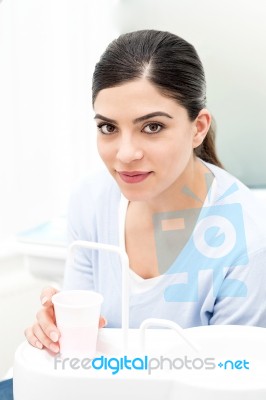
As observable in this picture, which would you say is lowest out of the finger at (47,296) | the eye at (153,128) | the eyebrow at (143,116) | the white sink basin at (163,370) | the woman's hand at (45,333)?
the white sink basin at (163,370)

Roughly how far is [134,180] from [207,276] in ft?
0.78

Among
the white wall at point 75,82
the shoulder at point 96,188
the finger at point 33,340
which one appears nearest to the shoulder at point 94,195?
the shoulder at point 96,188

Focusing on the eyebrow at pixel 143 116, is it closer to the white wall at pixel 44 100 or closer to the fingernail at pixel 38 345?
the fingernail at pixel 38 345

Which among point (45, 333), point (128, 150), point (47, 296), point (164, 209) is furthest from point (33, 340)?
point (164, 209)

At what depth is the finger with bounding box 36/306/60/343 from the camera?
820 millimetres

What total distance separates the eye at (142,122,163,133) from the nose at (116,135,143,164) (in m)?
0.03

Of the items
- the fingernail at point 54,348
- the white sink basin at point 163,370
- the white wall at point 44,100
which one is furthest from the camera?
Answer: the white wall at point 44,100

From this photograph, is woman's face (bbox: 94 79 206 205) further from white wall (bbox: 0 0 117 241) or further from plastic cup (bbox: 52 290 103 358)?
white wall (bbox: 0 0 117 241)

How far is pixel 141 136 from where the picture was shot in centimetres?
101

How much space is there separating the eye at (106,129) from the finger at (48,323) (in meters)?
0.34

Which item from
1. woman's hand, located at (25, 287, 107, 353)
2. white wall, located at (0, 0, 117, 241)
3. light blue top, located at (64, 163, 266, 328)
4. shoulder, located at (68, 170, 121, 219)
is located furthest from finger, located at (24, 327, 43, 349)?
white wall, located at (0, 0, 117, 241)

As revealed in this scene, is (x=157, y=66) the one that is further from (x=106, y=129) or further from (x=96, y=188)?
(x=96, y=188)

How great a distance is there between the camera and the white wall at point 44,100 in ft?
5.77

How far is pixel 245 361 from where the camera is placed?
751mm
